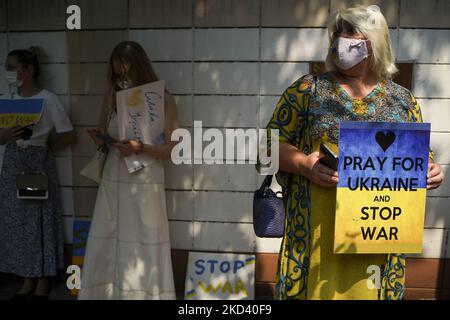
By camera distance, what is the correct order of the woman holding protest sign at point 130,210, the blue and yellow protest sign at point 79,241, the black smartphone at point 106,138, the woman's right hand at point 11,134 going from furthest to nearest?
the blue and yellow protest sign at point 79,241 → the woman's right hand at point 11,134 → the woman holding protest sign at point 130,210 → the black smartphone at point 106,138

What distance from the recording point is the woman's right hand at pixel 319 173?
5.20 feet

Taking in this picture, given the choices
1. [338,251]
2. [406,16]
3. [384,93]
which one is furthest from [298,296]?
[406,16]

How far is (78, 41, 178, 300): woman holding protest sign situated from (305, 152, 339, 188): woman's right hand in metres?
1.64

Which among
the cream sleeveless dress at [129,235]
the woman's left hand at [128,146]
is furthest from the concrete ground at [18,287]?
the woman's left hand at [128,146]

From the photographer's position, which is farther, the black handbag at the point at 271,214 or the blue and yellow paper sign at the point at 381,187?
the black handbag at the point at 271,214

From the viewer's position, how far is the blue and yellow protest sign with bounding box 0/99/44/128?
11.0 ft

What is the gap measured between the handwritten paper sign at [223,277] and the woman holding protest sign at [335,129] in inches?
74.3

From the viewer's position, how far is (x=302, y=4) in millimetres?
3451

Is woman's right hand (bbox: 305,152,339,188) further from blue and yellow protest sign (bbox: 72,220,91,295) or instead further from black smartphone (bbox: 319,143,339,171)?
blue and yellow protest sign (bbox: 72,220,91,295)

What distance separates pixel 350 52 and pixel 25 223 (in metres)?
2.90

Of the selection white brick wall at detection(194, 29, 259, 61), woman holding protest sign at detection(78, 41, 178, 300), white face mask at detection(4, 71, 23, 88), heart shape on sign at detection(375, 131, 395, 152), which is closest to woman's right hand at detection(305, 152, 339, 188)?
heart shape on sign at detection(375, 131, 395, 152)

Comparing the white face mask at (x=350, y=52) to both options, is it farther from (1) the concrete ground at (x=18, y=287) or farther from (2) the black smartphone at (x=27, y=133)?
(1) the concrete ground at (x=18, y=287)

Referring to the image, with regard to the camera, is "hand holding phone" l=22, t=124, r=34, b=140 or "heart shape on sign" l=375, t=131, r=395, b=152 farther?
"hand holding phone" l=22, t=124, r=34, b=140

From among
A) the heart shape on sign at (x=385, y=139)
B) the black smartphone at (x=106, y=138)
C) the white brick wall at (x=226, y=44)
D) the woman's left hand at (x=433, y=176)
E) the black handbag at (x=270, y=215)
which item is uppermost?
the white brick wall at (x=226, y=44)
